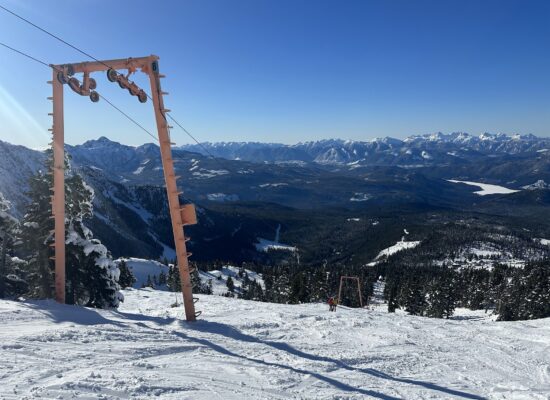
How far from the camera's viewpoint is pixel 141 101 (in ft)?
51.8

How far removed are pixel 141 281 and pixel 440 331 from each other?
360ft

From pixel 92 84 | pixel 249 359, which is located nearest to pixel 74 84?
pixel 92 84

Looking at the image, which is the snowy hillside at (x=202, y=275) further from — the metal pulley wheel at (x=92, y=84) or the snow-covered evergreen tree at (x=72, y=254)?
the metal pulley wheel at (x=92, y=84)

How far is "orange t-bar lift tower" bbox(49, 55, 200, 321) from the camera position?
15.0m

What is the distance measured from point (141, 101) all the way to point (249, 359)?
413 inches

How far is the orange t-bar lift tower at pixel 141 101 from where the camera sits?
1499 centimetres

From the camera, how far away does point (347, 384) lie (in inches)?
387

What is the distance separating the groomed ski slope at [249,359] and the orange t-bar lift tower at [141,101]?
238cm

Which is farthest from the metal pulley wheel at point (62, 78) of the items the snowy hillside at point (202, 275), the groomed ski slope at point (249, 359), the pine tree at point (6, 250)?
the snowy hillside at point (202, 275)

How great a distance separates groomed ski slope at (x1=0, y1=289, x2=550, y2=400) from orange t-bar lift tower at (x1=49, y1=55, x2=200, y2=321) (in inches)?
93.8

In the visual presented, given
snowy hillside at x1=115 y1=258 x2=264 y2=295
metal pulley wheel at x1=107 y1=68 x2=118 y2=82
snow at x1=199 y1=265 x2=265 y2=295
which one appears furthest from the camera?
snow at x1=199 y1=265 x2=265 y2=295

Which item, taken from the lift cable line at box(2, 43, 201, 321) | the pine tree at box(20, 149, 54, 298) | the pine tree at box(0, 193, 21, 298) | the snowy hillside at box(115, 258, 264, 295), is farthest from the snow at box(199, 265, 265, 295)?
the lift cable line at box(2, 43, 201, 321)

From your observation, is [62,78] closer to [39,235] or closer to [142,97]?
[142,97]

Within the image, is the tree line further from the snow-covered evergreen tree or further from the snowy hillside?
the snowy hillside
